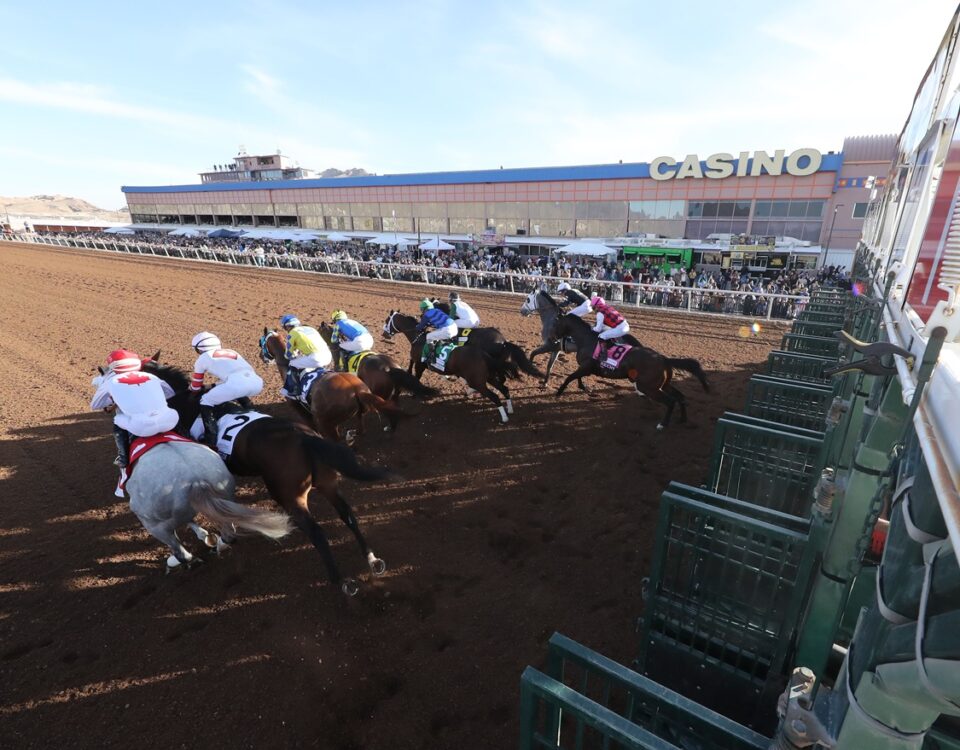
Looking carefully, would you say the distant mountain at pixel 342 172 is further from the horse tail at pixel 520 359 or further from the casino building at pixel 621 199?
the horse tail at pixel 520 359

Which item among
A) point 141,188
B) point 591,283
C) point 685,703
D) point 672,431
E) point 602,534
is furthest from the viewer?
point 141,188

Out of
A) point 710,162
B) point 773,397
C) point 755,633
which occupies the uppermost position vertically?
point 710,162

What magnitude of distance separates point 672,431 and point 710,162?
87.8 ft

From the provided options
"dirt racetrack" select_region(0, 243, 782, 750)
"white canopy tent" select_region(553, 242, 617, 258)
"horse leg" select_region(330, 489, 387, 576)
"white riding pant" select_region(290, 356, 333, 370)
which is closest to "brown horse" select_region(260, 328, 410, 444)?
"white riding pant" select_region(290, 356, 333, 370)

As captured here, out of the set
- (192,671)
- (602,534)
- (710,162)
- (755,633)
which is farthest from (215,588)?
(710,162)

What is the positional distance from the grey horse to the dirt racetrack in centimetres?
68

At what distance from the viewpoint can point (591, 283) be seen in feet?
46.9

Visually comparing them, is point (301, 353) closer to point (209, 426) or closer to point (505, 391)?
point (209, 426)

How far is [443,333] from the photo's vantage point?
675 cm

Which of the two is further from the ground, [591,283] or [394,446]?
[591,283]

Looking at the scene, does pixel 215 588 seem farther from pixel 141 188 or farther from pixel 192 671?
pixel 141 188

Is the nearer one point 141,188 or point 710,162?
point 710,162

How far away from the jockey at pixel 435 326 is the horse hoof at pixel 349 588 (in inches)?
148

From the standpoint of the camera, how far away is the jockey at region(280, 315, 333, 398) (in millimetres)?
5520
